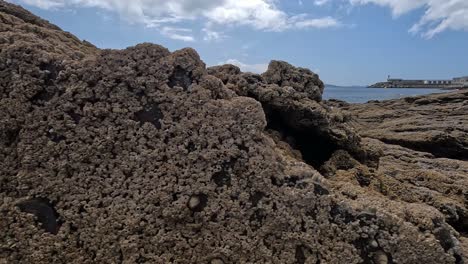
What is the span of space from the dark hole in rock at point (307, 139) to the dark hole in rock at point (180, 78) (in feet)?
5.44

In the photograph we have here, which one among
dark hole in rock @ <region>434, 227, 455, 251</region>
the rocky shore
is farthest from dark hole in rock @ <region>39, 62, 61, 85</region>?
dark hole in rock @ <region>434, 227, 455, 251</region>

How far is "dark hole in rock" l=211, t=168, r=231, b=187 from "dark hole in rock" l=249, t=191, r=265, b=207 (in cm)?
24

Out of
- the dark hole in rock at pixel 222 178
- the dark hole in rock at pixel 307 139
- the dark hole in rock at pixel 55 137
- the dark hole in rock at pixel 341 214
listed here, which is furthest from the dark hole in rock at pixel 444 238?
the dark hole in rock at pixel 55 137

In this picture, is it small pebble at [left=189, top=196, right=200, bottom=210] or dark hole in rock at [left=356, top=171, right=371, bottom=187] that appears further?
dark hole in rock at [left=356, top=171, right=371, bottom=187]

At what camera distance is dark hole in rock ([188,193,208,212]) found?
4.16 meters

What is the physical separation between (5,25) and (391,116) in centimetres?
1579

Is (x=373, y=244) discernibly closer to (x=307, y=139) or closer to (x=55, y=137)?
(x=307, y=139)

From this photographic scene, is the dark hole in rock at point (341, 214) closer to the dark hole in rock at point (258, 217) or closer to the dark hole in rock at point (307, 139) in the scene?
the dark hole in rock at point (258, 217)

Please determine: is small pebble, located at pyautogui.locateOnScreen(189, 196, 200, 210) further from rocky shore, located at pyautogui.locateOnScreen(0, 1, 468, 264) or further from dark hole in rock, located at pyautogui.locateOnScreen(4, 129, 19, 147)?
dark hole in rock, located at pyautogui.locateOnScreen(4, 129, 19, 147)

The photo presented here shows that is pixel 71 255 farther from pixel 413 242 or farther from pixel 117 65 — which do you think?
pixel 413 242

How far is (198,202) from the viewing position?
13.7 ft

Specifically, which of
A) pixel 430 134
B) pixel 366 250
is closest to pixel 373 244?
pixel 366 250

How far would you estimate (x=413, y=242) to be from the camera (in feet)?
13.8

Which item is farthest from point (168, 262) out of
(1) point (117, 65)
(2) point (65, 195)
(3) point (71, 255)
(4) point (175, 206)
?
(1) point (117, 65)
